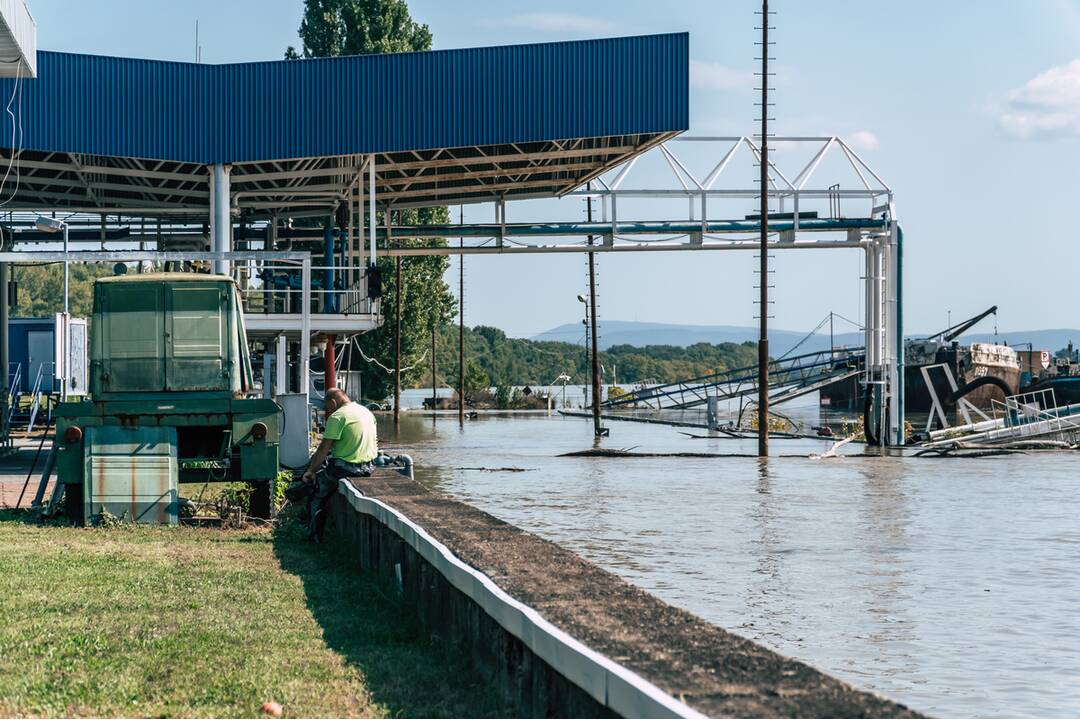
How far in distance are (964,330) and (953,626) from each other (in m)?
77.5

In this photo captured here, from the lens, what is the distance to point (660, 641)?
709 cm

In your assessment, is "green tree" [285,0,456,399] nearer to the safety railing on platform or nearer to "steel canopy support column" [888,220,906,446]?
the safety railing on platform

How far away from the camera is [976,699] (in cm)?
1030

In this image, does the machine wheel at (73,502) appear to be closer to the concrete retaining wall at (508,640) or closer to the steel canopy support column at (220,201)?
the concrete retaining wall at (508,640)

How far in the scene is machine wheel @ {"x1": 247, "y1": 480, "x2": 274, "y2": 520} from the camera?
18.0m

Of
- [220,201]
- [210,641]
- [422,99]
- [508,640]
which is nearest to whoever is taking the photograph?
[508,640]

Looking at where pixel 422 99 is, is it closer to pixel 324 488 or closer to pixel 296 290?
pixel 296 290

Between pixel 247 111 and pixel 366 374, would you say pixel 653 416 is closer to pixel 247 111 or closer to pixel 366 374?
pixel 366 374

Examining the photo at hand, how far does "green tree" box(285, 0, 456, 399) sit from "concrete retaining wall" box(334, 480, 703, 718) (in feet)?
162

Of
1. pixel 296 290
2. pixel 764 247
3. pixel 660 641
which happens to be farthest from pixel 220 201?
pixel 660 641

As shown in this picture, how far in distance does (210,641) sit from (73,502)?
8782 millimetres

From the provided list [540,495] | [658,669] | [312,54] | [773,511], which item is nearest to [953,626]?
[658,669]

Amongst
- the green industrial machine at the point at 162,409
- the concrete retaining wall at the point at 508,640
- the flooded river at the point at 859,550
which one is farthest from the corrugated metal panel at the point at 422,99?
the concrete retaining wall at the point at 508,640

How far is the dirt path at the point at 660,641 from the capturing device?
5.75 metres
